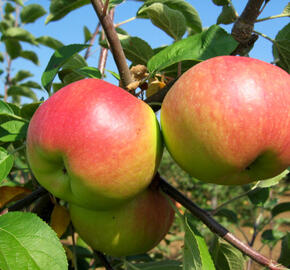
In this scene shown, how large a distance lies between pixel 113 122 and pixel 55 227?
441 mm

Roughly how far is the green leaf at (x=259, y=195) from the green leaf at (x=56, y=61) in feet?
3.13

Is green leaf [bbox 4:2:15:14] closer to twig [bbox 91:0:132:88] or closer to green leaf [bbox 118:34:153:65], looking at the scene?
green leaf [bbox 118:34:153:65]

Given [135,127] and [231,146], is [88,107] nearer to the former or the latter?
[135,127]

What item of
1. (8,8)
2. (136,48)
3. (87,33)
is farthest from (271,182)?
(8,8)

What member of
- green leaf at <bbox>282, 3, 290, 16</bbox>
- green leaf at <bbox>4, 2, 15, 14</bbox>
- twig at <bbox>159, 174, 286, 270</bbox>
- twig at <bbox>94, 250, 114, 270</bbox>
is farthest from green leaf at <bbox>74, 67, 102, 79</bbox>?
green leaf at <bbox>4, 2, 15, 14</bbox>

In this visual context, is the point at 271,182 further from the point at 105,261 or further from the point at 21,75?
the point at 21,75

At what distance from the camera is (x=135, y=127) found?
72 centimetres

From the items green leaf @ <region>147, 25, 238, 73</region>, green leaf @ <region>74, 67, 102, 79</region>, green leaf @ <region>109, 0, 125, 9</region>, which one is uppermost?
green leaf @ <region>109, 0, 125, 9</region>

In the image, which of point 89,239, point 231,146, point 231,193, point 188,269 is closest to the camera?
point 231,146

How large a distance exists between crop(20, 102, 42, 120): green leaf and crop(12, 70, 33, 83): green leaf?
2201 millimetres

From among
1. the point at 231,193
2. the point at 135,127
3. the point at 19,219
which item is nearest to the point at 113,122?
the point at 135,127

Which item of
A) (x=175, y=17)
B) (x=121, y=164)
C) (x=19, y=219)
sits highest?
(x=175, y=17)

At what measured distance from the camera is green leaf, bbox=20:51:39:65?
280cm

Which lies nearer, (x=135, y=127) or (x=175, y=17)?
(x=135, y=127)
